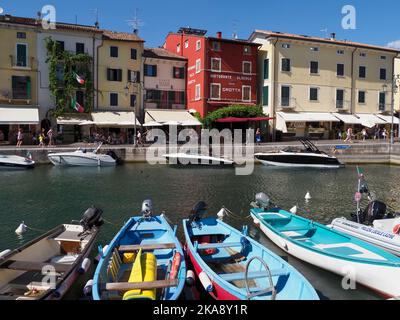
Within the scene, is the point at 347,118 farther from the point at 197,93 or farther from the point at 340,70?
the point at 197,93

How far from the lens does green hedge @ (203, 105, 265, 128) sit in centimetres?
4100

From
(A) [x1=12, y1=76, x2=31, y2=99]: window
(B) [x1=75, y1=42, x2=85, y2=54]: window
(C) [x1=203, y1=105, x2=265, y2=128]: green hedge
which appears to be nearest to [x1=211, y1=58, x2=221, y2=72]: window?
(C) [x1=203, y1=105, x2=265, y2=128]: green hedge

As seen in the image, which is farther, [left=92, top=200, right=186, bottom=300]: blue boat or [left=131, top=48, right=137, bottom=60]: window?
[left=131, top=48, right=137, bottom=60]: window

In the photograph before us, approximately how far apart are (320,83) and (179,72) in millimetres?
16625

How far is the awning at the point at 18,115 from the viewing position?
35531 millimetres

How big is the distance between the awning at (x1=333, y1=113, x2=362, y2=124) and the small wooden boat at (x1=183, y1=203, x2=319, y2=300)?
3706 cm

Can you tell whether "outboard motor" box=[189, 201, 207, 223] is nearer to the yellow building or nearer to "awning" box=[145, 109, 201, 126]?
"awning" box=[145, 109, 201, 126]

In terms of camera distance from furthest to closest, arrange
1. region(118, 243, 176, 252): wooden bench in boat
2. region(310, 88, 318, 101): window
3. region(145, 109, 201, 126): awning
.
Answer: region(310, 88, 318, 101): window
region(145, 109, 201, 126): awning
region(118, 243, 176, 252): wooden bench in boat

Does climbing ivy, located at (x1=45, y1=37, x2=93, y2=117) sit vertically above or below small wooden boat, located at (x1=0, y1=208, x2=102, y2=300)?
above

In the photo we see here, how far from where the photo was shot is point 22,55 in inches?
1522

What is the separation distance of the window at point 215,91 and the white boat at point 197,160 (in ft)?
40.8

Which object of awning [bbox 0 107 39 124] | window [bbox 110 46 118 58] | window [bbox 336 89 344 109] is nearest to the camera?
awning [bbox 0 107 39 124]

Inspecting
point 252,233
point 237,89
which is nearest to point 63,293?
point 252,233
